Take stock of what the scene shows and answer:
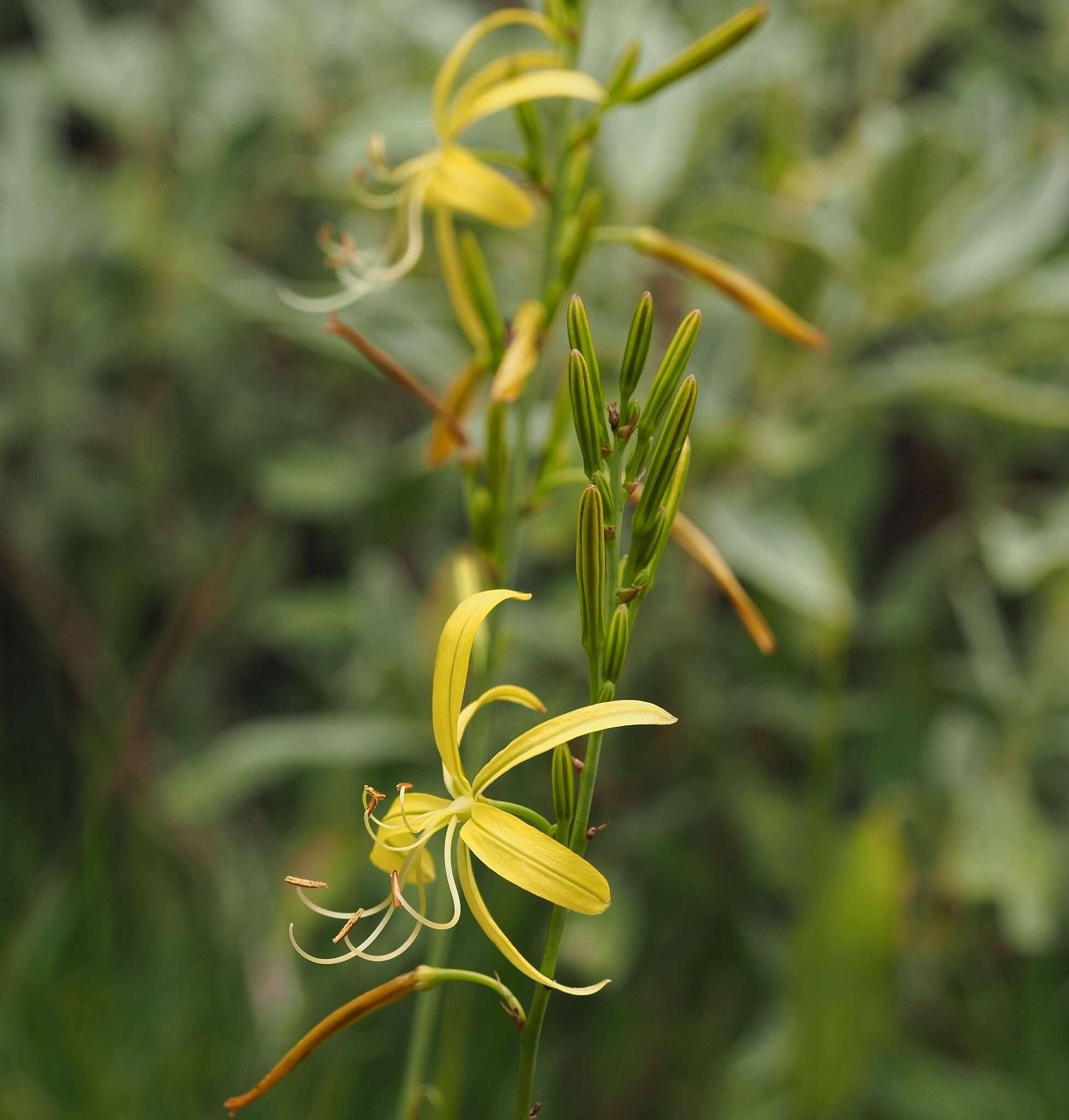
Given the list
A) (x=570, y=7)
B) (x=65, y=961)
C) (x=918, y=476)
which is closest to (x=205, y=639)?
(x=65, y=961)

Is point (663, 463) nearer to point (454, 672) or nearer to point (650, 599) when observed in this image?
point (454, 672)

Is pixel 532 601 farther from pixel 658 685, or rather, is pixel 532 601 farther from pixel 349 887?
pixel 349 887

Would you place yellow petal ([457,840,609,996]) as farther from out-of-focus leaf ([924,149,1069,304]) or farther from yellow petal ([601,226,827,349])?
out-of-focus leaf ([924,149,1069,304])

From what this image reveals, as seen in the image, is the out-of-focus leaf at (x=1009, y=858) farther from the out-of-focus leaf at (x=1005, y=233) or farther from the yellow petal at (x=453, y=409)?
the yellow petal at (x=453, y=409)

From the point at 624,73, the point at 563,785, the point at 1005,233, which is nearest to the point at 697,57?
the point at 624,73

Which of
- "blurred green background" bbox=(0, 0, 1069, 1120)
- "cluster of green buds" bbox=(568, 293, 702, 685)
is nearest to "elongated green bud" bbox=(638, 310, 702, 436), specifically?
"cluster of green buds" bbox=(568, 293, 702, 685)

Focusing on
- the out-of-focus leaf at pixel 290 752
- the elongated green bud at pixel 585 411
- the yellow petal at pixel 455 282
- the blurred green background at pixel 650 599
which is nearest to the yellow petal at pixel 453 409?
the yellow petal at pixel 455 282
